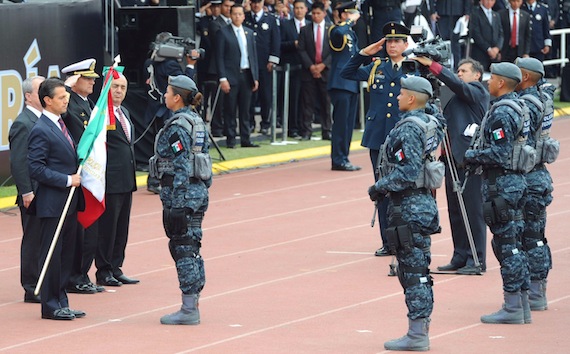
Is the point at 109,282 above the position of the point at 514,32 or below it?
below

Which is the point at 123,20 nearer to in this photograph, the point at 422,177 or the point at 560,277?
→ the point at 560,277

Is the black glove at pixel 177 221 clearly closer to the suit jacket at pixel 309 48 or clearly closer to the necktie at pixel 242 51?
the necktie at pixel 242 51

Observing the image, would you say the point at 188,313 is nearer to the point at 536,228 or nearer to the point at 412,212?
the point at 412,212

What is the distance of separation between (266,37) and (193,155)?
1211 cm

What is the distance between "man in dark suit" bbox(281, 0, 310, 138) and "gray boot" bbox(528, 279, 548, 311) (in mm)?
11812

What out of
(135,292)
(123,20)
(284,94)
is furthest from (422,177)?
(284,94)

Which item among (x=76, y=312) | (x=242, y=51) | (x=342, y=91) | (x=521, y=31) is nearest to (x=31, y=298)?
(x=76, y=312)

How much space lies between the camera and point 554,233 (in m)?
14.9

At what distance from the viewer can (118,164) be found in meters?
12.5

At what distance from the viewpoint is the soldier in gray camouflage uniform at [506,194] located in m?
10.5

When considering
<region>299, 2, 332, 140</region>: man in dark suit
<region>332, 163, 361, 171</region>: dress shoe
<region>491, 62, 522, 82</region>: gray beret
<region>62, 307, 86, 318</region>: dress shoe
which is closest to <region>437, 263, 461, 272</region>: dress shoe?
<region>491, 62, 522, 82</region>: gray beret

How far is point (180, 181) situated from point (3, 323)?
1.87m

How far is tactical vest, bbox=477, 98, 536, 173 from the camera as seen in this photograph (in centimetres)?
1054

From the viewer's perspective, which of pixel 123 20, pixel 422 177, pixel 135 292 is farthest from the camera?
pixel 123 20
